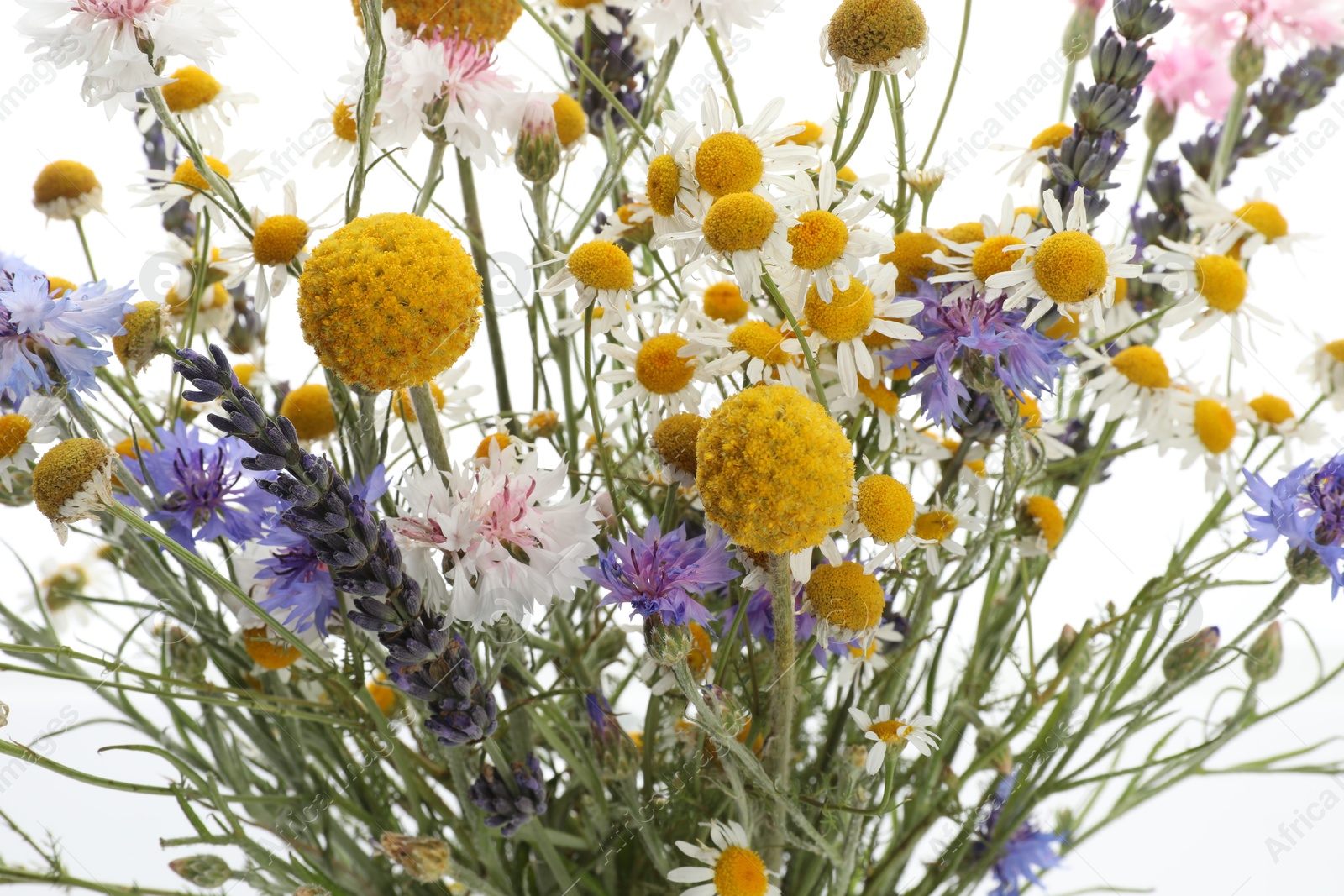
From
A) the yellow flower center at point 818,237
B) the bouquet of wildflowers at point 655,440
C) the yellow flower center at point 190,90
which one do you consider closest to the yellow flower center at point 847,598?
the bouquet of wildflowers at point 655,440

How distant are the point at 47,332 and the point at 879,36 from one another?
29 centimetres

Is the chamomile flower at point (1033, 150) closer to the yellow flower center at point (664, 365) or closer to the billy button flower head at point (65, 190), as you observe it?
the yellow flower center at point (664, 365)

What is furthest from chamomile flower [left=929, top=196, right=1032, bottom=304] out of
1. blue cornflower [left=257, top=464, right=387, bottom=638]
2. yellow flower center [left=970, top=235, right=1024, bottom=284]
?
blue cornflower [left=257, top=464, right=387, bottom=638]

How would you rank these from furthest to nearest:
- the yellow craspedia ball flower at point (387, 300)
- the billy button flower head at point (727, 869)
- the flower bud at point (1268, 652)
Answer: the flower bud at point (1268, 652) < the billy button flower head at point (727, 869) < the yellow craspedia ball flower at point (387, 300)

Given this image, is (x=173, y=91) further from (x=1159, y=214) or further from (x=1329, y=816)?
(x=1329, y=816)

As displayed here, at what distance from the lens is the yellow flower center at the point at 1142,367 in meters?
0.43

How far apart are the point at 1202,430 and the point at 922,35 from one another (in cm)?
23

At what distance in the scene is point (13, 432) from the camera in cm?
37

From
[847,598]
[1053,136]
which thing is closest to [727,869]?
[847,598]

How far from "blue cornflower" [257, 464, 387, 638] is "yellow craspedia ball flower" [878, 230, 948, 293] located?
0.65 ft

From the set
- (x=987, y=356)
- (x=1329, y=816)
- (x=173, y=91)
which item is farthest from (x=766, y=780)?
(x=1329, y=816)

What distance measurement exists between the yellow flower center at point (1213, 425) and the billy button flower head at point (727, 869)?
266 millimetres

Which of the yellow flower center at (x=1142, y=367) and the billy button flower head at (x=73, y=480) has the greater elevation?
the yellow flower center at (x=1142, y=367)

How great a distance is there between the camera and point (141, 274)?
436 mm
